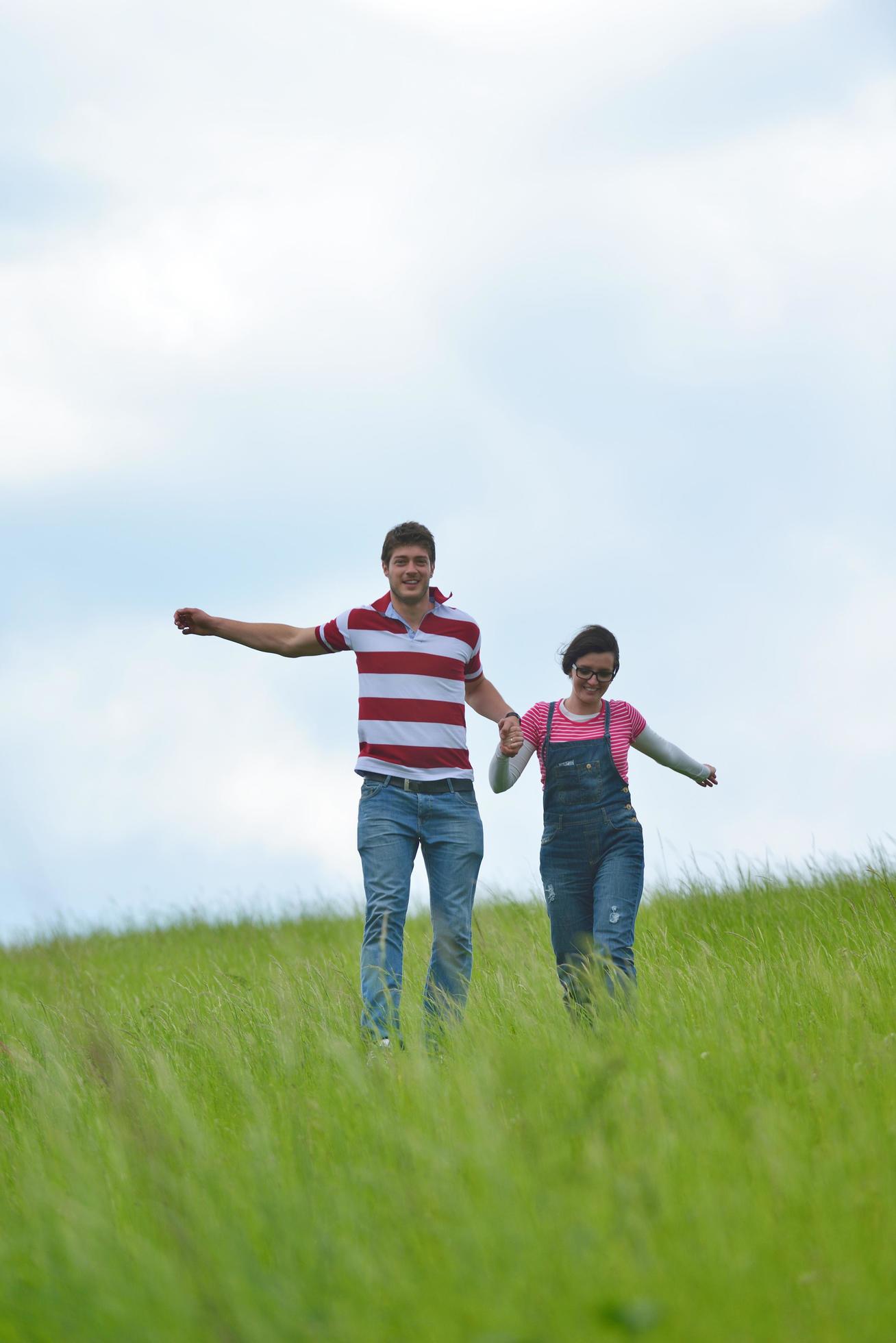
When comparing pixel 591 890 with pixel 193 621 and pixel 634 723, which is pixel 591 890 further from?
pixel 193 621

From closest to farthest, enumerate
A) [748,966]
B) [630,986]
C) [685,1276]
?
[685,1276] < [630,986] < [748,966]

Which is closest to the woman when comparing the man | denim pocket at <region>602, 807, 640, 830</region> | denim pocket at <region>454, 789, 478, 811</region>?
denim pocket at <region>602, 807, 640, 830</region>

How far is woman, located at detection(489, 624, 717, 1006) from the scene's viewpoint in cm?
571

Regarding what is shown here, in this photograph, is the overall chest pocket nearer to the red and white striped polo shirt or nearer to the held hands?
the held hands

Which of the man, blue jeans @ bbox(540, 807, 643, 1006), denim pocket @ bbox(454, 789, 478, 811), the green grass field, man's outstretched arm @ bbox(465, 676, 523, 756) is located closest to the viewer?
the green grass field

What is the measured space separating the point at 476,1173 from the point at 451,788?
2.65 m

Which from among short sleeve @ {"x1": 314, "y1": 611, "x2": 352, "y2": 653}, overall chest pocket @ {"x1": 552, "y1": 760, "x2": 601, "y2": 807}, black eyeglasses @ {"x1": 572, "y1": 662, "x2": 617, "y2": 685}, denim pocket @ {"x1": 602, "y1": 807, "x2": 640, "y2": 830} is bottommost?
denim pocket @ {"x1": 602, "y1": 807, "x2": 640, "y2": 830}

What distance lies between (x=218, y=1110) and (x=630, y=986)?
6.22ft

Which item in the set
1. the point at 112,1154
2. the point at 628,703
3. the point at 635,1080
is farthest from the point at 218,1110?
the point at 628,703

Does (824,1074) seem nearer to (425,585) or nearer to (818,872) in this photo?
(425,585)

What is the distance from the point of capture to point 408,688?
5.91 m

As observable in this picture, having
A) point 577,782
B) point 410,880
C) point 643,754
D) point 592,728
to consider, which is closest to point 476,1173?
point 410,880

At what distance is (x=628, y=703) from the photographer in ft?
19.7

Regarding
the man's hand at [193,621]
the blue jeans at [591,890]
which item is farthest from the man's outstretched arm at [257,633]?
the blue jeans at [591,890]
